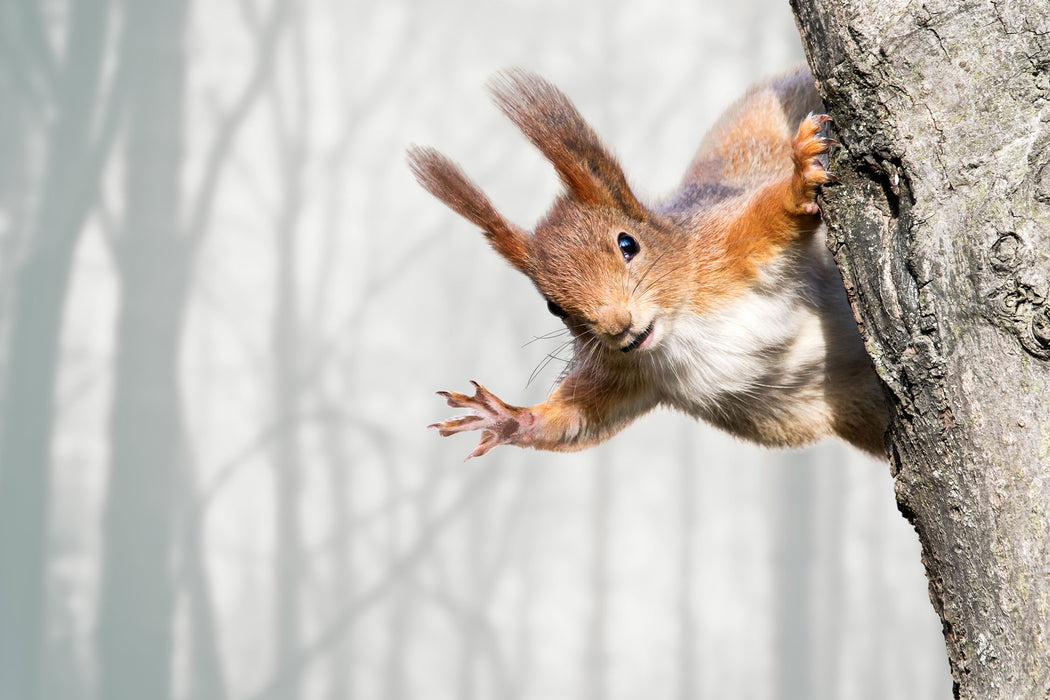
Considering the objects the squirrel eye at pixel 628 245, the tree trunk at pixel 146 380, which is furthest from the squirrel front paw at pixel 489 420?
the tree trunk at pixel 146 380

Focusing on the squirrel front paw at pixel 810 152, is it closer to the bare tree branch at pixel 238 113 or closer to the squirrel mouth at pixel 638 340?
the squirrel mouth at pixel 638 340

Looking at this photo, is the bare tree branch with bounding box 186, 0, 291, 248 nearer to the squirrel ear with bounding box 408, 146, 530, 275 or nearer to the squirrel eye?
the squirrel ear with bounding box 408, 146, 530, 275

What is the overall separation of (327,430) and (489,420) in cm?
359

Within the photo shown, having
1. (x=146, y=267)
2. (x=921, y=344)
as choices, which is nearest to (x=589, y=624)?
(x=146, y=267)

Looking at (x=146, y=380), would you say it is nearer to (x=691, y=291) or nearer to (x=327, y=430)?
(x=327, y=430)

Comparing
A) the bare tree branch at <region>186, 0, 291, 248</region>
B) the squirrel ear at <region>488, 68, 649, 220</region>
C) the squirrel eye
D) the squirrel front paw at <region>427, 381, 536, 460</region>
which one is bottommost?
the squirrel front paw at <region>427, 381, 536, 460</region>

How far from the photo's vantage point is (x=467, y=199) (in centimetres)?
150

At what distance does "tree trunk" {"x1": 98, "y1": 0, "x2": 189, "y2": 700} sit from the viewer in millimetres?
4723

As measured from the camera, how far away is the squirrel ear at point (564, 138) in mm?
1336

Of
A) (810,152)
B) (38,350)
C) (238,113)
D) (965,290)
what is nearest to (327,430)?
Result: (38,350)

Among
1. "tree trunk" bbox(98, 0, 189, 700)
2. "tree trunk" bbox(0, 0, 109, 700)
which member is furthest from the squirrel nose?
"tree trunk" bbox(0, 0, 109, 700)

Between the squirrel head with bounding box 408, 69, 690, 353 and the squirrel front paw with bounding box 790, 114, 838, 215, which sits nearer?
the squirrel front paw with bounding box 790, 114, 838, 215

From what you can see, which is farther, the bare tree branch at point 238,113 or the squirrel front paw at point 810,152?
the bare tree branch at point 238,113

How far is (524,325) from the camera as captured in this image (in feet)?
16.8
